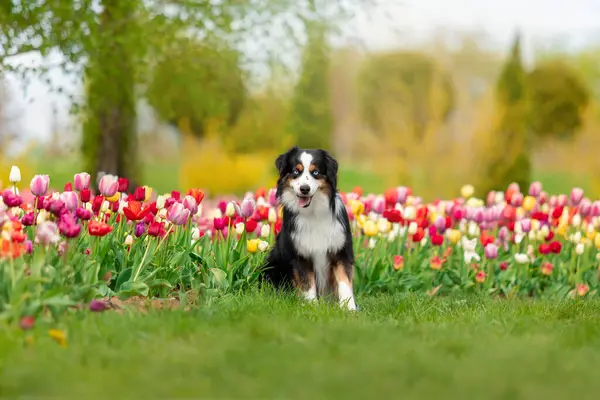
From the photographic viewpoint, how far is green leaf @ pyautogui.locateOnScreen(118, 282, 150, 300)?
565cm

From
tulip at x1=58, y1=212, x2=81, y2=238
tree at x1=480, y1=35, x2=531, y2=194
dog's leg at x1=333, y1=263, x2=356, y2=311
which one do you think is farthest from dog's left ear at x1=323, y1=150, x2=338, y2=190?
tree at x1=480, y1=35, x2=531, y2=194

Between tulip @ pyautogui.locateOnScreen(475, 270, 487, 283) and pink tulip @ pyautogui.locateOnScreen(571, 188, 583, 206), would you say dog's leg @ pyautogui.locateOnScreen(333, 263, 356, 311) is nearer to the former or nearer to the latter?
tulip @ pyautogui.locateOnScreen(475, 270, 487, 283)

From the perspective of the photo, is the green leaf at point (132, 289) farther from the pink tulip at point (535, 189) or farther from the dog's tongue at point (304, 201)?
the pink tulip at point (535, 189)

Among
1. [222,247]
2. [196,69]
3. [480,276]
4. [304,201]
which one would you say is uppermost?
[196,69]

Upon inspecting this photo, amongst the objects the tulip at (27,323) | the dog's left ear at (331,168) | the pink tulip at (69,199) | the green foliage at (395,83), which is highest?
the green foliage at (395,83)

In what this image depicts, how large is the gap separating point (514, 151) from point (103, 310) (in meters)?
13.2

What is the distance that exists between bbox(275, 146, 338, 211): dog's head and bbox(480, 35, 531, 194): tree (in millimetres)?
11222

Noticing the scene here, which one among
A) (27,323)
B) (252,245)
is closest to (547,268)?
(252,245)

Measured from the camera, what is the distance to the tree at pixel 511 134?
16516mm

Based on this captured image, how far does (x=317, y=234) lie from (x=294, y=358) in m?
2.04

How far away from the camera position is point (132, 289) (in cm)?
565

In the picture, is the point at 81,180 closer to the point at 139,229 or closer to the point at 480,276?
the point at 139,229

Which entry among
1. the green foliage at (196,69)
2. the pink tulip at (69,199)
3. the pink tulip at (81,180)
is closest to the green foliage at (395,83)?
the green foliage at (196,69)

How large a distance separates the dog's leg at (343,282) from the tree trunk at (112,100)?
15.1 ft
